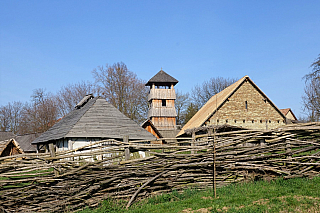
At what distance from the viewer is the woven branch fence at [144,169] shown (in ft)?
18.6

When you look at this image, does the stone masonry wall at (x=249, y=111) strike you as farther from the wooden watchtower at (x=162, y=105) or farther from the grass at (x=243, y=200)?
the grass at (x=243, y=200)

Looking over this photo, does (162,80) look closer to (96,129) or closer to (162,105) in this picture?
(162,105)

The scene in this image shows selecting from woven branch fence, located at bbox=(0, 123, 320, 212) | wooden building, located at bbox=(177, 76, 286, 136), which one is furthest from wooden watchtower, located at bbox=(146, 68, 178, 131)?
woven branch fence, located at bbox=(0, 123, 320, 212)

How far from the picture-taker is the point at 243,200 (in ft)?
17.3

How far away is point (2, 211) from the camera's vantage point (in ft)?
18.2

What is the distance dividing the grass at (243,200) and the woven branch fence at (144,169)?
0.30 metres

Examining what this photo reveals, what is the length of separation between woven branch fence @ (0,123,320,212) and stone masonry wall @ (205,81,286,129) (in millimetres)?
16965

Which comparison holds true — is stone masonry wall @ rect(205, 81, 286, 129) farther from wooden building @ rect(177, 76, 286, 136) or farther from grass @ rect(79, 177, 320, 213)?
grass @ rect(79, 177, 320, 213)

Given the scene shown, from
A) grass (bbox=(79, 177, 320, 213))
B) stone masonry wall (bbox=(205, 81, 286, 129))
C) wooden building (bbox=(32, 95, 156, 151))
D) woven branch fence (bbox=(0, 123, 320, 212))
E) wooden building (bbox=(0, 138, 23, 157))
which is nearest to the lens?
grass (bbox=(79, 177, 320, 213))

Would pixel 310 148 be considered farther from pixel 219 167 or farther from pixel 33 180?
pixel 33 180

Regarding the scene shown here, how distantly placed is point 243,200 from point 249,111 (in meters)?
20.6

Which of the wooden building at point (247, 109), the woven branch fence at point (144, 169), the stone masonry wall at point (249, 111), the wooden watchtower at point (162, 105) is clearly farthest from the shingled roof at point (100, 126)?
the wooden watchtower at point (162, 105)

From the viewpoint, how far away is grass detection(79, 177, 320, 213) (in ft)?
15.6

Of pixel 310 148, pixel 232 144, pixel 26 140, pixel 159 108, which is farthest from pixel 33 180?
pixel 26 140
